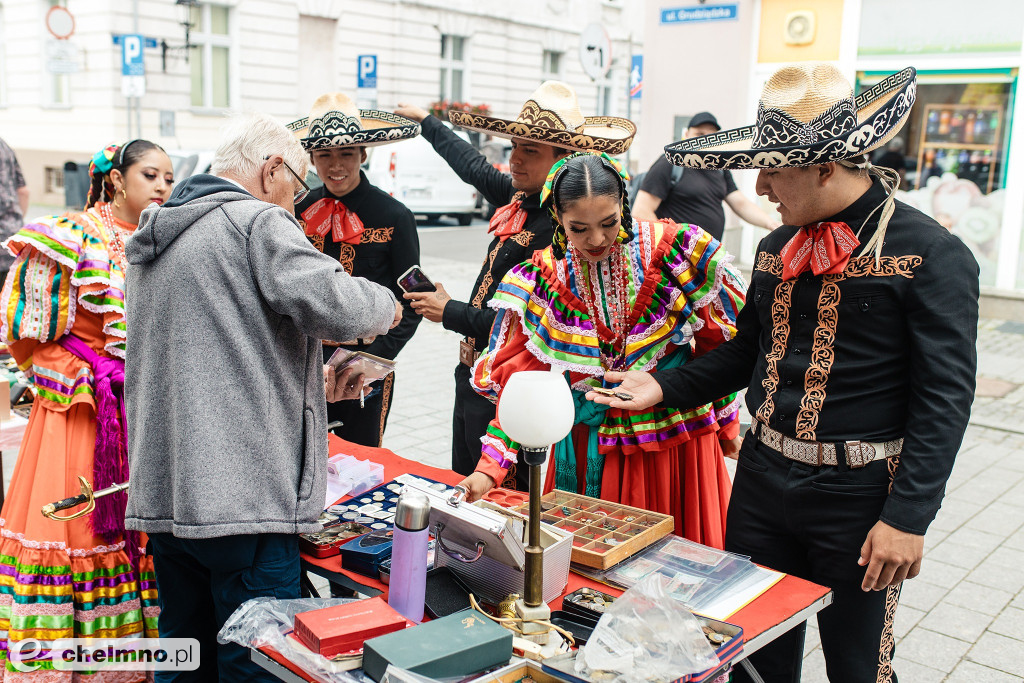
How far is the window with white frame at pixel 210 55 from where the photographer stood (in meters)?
19.2

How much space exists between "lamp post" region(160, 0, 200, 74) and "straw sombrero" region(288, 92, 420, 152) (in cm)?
1619

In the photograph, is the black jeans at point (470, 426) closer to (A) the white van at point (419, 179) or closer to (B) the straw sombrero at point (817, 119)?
(B) the straw sombrero at point (817, 119)

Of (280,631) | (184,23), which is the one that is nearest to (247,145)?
(280,631)

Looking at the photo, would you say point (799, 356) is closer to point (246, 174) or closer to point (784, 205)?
point (784, 205)

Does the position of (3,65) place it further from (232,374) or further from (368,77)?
(232,374)

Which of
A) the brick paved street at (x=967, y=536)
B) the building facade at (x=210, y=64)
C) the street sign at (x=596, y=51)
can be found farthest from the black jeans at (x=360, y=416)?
the building facade at (x=210, y=64)

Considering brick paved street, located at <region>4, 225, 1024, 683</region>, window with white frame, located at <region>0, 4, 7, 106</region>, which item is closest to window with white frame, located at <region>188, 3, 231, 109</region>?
window with white frame, located at <region>0, 4, 7, 106</region>

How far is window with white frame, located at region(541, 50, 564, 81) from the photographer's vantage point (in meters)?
27.5

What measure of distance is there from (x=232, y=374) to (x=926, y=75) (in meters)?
8.97

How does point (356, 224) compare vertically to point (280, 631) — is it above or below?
above

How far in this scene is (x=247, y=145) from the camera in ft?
7.29

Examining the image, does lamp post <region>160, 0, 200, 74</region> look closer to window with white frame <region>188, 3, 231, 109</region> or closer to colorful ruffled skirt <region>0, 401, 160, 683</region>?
window with white frame <region>188, 3, 231, 109</region>

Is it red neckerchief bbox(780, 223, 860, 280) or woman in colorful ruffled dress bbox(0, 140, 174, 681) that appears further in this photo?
woman in colorful ruffled dress bbox(0, 140, 174, 681)

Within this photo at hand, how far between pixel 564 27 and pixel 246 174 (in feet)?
87.4
